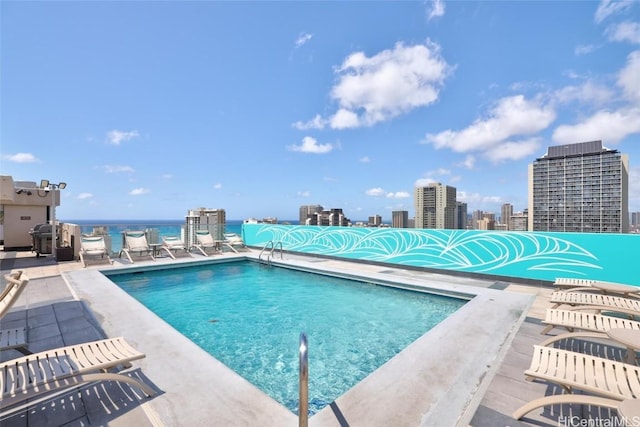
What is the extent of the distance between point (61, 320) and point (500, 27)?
1434 cm

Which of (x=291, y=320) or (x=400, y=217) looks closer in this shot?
(x=291, y=320)

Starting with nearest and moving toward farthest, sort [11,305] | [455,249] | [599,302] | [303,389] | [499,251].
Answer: [303,389] < [11,305] < [599,302] < [499,251] < [455,249]

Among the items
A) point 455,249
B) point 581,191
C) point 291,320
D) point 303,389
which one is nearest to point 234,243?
point 291,320

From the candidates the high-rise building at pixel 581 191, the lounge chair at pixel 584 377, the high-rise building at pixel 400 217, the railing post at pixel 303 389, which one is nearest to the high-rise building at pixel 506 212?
the high-rise building at pixel 581 191

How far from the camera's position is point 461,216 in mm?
51156

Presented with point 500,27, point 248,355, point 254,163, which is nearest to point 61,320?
point 248,355

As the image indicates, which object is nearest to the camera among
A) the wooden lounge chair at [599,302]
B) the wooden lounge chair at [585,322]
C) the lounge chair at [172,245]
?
the wooden lounge chair at [585,322]

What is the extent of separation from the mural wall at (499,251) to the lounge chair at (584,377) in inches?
204

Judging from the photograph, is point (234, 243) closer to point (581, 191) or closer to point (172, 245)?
point (172, 245)

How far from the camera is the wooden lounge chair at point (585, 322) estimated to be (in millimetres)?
2896

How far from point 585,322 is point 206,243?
37.9 feet

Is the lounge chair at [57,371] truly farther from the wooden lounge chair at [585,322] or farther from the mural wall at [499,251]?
the mural wall at [499,251]

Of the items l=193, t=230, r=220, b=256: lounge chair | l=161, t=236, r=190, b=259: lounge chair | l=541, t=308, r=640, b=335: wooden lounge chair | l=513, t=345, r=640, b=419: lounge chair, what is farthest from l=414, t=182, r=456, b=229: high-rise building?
l=513, t=345, r=640, b=419: lounge chair

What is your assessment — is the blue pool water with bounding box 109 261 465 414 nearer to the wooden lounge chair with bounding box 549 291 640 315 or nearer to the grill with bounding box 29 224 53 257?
the wooden lounge chair with bounding box 549 291 640 315
